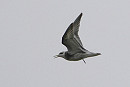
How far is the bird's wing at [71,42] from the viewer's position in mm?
20203

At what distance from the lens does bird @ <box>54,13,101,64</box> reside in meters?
20.1

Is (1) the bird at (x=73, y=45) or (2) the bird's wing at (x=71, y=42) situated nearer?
(1) the bird at (x=73, y=45)

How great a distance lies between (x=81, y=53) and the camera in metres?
20.4

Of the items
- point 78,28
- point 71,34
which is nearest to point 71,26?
point 71,34

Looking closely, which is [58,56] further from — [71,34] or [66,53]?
[71,34]

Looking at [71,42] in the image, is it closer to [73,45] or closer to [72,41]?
[72,41]

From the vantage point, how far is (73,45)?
818 inches

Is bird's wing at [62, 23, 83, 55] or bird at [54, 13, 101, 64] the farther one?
bird's wing at [62, 23, 83, 55]

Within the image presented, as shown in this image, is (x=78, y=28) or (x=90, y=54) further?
(x=78, y=28)

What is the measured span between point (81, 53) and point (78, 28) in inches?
72.4

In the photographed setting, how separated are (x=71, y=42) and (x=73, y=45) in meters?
0.24

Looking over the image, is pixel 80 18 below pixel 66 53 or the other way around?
the other way around

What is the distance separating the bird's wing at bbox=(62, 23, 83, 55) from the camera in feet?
66.3

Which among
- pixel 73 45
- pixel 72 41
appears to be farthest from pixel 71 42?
pixel 73 45
